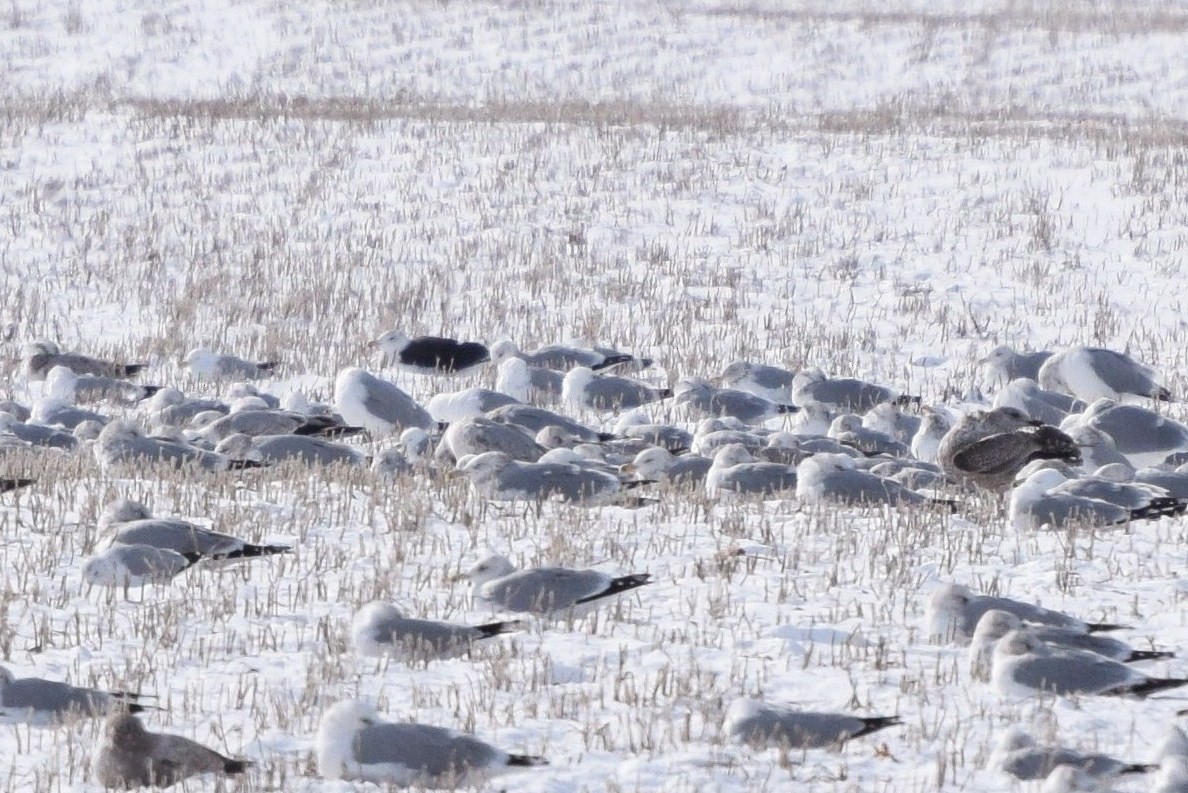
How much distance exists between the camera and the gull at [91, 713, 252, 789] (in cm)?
436

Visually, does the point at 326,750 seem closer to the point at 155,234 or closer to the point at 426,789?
the point at 426,789

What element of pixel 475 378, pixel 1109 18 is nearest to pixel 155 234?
pixel 475 378

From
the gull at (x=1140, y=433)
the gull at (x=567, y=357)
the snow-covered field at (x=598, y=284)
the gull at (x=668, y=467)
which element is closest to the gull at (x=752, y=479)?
the gull at (x=668, y=467)

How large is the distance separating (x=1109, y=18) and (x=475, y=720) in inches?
1319

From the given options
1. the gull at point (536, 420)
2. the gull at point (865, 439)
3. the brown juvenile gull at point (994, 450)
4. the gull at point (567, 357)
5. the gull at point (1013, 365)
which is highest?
the gull at point (1013, 365)

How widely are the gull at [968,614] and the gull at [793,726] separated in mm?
912

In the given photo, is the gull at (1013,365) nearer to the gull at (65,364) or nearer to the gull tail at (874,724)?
the gull at (65,364)

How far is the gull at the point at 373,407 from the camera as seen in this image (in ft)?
33.9

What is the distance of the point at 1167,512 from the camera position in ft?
23.8

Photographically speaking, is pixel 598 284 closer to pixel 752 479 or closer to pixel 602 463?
pixel 602 463

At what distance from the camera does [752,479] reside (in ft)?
26.5

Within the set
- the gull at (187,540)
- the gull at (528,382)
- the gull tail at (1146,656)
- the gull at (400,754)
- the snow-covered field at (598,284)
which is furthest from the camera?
the gull at (528,382)

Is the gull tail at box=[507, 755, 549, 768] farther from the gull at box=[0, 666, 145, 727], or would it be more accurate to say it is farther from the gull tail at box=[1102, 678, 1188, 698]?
the gull tail at box=[1102, 678, 1188, 698]

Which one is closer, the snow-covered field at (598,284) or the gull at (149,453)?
the snow-covered field at (598,284)
